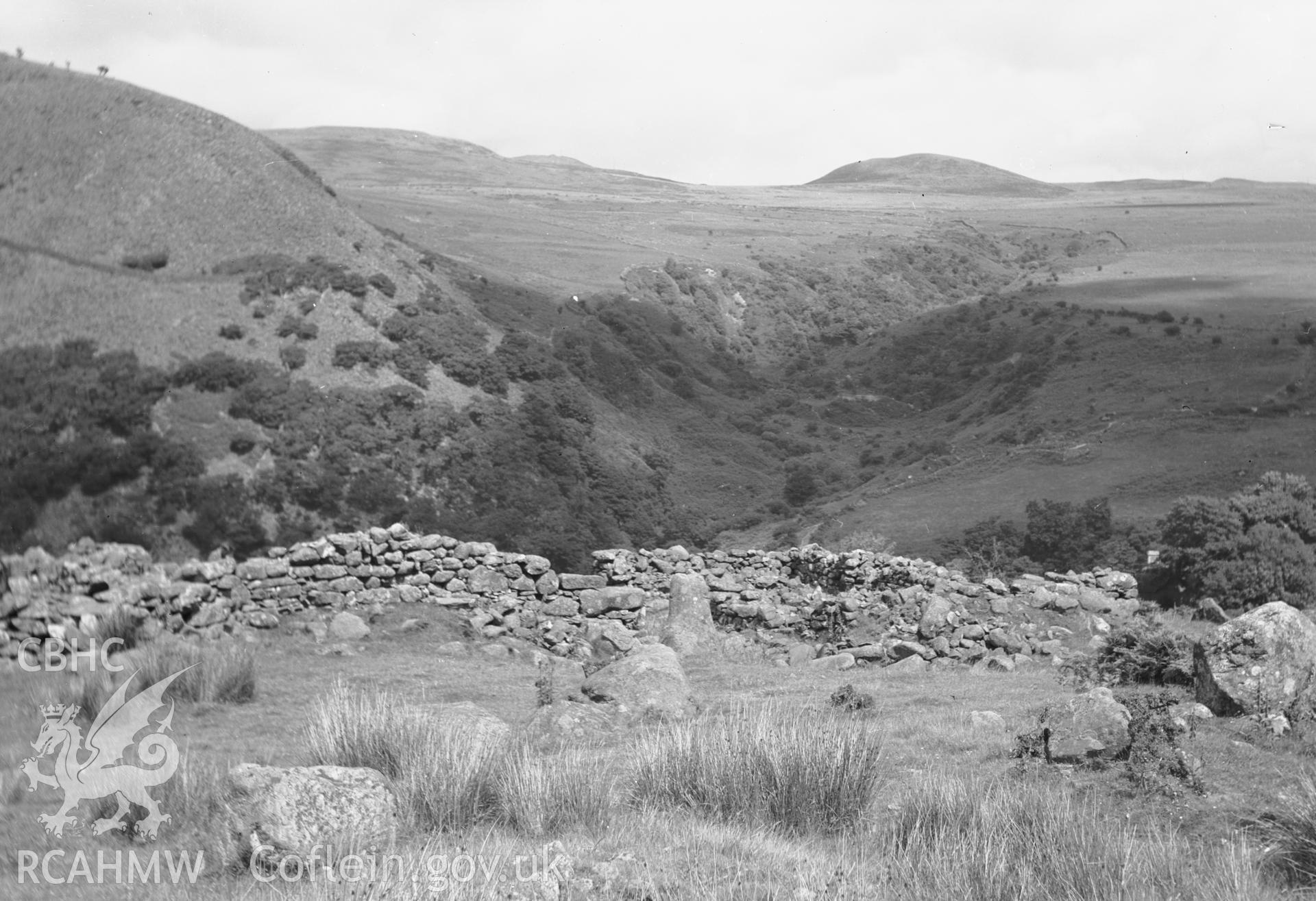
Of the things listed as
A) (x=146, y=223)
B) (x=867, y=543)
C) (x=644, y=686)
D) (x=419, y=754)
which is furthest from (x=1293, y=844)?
(x=146, y=223)

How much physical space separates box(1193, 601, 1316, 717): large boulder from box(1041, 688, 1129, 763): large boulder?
4.00 ft

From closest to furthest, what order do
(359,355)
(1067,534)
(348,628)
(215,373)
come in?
(348,628) < (1067,534) < (215,373) < (359,355)

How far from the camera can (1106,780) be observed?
300 inches

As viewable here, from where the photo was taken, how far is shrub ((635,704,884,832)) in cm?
680

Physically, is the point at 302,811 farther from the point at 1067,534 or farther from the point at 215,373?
the point at 215,373

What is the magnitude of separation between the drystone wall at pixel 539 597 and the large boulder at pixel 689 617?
25.4 inches

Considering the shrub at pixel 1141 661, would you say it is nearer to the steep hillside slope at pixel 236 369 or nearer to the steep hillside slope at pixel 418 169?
the steep hillside slope at pixel 236 369

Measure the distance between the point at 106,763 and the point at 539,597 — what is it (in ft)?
39.4

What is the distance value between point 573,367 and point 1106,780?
46.7 metres

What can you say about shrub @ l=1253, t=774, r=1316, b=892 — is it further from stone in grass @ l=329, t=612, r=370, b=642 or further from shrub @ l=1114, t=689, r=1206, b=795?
stone in grass @ l=329, t=612, r=370, b=642

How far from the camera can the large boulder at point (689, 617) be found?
1712 centimetres

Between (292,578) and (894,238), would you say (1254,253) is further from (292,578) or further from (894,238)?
(292,578)

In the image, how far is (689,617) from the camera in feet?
58.2

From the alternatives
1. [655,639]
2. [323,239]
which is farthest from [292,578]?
[323,239]
